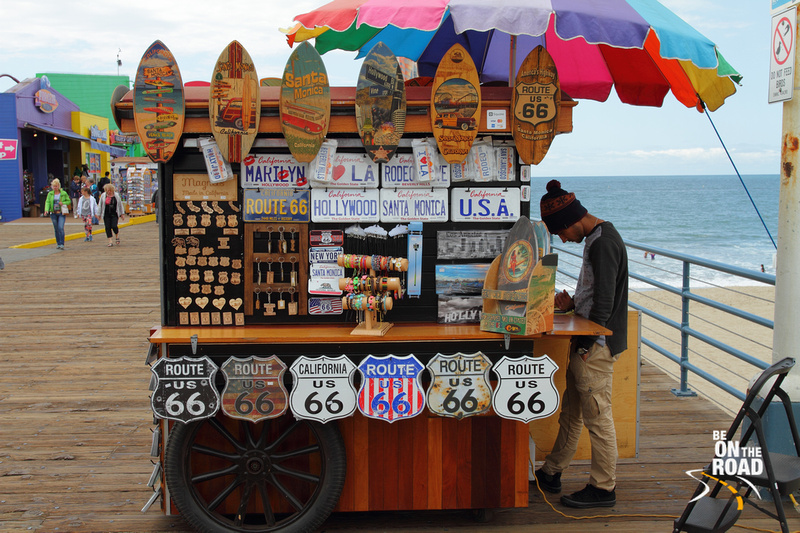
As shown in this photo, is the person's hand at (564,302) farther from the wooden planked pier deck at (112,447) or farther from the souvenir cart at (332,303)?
the wooden planked pier deck at (112,447)

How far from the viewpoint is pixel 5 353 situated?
26.2 feet

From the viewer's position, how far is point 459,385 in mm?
3699

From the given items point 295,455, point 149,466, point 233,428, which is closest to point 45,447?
point 149,466

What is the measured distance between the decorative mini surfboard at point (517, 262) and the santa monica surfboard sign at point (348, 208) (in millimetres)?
775

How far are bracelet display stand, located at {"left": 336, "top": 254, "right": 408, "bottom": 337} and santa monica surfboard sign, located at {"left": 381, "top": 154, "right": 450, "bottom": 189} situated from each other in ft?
1.61

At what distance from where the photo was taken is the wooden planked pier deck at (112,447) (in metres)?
3.95

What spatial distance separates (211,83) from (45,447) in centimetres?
320

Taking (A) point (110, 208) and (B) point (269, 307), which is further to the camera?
(A) point (110, 208)

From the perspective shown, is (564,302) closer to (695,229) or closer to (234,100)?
(234,100)

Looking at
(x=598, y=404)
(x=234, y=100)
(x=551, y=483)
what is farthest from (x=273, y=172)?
(x=551, y=483)

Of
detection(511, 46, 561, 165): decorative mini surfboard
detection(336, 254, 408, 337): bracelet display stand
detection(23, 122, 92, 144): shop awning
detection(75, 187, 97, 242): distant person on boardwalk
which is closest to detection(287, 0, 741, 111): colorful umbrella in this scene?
detection(511, 46, 561, 165): decorative mini surfboard

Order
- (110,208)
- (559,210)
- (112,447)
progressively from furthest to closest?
(110,208)
(112,447)
(559,210)

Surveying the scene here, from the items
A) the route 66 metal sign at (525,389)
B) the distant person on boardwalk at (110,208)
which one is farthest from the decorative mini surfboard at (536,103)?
the distant person on boardwalk at (110,208)

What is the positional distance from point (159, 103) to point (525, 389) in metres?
2.54
